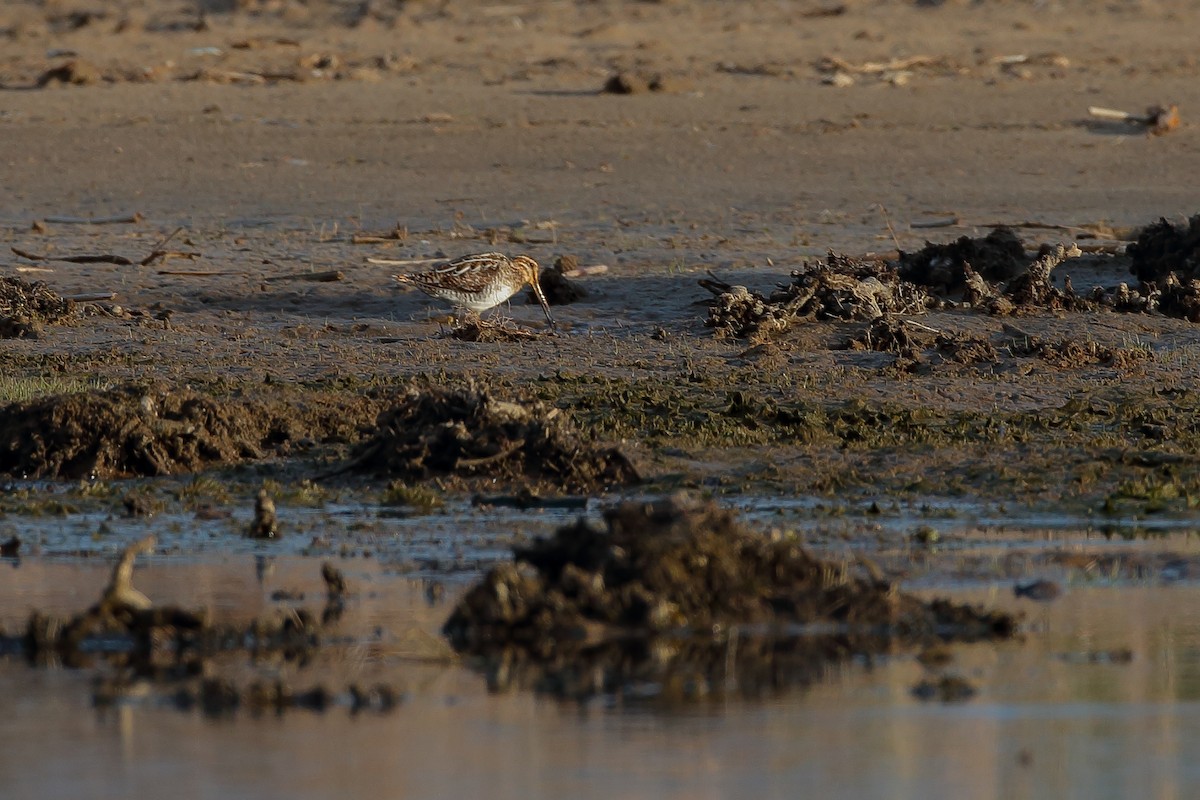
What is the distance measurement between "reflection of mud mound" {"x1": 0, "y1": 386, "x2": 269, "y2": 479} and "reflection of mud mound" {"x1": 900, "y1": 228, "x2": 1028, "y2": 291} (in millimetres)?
5594

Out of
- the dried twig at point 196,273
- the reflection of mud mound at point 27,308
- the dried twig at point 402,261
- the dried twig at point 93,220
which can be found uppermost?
the dried twig at point 93,220

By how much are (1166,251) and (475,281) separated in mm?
4467

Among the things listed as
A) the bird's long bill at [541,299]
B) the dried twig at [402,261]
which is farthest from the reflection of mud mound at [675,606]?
the dried twig at [402,261]

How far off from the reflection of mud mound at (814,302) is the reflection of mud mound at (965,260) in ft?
2.80

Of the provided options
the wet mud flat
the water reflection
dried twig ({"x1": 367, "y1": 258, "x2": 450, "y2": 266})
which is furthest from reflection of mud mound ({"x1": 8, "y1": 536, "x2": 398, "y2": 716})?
dried twig ({"x1": 367, "y1": 258, "x2": 450, "y2": 266})

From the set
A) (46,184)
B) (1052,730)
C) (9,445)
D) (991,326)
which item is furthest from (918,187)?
(1052,730)

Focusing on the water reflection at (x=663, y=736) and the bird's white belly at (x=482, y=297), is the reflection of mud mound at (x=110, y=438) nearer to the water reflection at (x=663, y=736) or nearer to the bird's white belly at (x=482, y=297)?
the water reflection at (x=663, y=736)

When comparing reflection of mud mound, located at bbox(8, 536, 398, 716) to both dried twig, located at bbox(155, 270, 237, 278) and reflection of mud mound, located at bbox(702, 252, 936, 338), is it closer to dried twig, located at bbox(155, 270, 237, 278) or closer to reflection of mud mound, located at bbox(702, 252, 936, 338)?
reflection of mud mound, located at bbox(702, 252, 936, 338)

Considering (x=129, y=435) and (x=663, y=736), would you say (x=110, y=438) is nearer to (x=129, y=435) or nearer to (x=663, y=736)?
(x=129, y=435)

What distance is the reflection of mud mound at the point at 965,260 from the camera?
13773 mm

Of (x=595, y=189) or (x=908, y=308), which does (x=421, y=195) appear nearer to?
(x=595, y=189)

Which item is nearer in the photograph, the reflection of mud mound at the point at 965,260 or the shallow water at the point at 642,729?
the shallow water at the point at 642,729

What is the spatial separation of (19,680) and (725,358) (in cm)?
665

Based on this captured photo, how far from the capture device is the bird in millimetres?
12648
